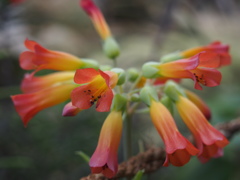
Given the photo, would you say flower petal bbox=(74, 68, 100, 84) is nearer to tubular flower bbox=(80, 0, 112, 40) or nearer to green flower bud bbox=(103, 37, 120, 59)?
green flower bud bbox=(103, 37, 120, 59)

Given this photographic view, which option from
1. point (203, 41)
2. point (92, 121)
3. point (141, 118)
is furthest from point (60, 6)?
point (92, 121)

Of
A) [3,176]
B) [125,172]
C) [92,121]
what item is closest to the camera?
[125,172]

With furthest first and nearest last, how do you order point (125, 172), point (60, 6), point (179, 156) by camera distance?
point (60, 6) < point (125, 172) < point (179, 156)

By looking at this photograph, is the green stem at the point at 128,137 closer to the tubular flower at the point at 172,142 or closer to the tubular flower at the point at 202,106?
the tubular flower at the point at 172,142

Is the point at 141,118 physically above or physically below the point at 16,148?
below

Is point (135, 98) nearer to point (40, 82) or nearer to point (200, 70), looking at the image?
point (200, 70)

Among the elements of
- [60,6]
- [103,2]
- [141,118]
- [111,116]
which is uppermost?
Result: [60,6]

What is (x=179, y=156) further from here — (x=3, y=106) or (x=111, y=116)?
(x=3, y=106)

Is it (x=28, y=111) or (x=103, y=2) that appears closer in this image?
(x=28, y=111)
